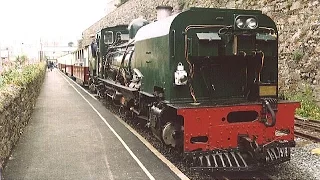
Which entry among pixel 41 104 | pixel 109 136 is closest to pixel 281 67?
pixel 109 136

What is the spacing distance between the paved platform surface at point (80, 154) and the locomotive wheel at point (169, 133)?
0.50 m

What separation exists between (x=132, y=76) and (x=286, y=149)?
4595 millimetres

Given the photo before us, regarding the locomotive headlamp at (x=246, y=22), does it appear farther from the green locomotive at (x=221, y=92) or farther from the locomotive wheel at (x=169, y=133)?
the locomotive wheel at (x=169, y=133)

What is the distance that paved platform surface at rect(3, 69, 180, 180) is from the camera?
6.20 m

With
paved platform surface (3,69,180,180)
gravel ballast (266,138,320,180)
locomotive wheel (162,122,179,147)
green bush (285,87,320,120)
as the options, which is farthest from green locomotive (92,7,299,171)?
green bush (285,87,320,120)

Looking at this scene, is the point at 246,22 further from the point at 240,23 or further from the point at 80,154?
the point at 80,154

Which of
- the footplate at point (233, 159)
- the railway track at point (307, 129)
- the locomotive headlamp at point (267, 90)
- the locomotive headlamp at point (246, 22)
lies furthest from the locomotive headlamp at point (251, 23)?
the railway track at point (307, 129)

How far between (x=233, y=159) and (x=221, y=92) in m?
1.26

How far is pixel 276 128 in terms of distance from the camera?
244 inches

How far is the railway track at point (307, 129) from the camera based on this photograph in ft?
26.4

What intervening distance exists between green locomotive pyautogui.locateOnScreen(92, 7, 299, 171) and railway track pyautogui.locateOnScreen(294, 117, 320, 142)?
205 cm

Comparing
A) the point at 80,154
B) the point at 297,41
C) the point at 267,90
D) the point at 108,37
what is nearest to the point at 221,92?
the point at 267,90

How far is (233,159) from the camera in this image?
19.5ft

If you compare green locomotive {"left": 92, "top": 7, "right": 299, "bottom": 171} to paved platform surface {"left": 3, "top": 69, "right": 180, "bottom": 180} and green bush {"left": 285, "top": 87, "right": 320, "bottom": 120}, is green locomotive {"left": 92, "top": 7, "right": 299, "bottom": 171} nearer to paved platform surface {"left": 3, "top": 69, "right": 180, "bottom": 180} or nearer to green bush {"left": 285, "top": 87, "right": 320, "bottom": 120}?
paved platform surface {"left": 3, "top": 69, "right": 180, "bottom": 180}
